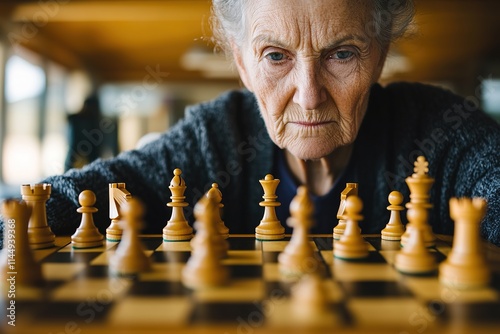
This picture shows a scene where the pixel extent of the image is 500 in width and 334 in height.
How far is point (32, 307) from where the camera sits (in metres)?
0.73

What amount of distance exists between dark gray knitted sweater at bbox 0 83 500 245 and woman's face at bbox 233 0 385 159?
27cm

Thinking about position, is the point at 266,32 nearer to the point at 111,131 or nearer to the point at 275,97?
the point at 275,97

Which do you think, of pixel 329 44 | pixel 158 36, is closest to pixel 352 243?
pixel 329 44

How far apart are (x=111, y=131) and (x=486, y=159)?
438 centimetres

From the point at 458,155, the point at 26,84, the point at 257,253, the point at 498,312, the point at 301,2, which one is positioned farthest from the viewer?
the point at 26,84

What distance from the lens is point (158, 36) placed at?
4.57 metres

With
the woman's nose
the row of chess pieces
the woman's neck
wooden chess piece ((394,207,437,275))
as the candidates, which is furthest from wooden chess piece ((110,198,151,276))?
the woman's neck

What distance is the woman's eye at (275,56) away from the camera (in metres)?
1.35

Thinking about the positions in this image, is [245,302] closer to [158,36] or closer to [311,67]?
[311,67]

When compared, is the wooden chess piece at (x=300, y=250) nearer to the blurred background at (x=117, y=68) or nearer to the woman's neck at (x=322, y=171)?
the woman's neck at (x=322, y=171)

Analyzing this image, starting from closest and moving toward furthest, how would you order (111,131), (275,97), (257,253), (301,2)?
(257,253), (301,2), (275,97), (111,131)

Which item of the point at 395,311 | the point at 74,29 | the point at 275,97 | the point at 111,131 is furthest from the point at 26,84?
the point at 395,311

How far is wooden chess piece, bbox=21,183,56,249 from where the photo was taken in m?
1.12

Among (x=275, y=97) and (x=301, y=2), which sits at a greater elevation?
(x=301, y=2)
